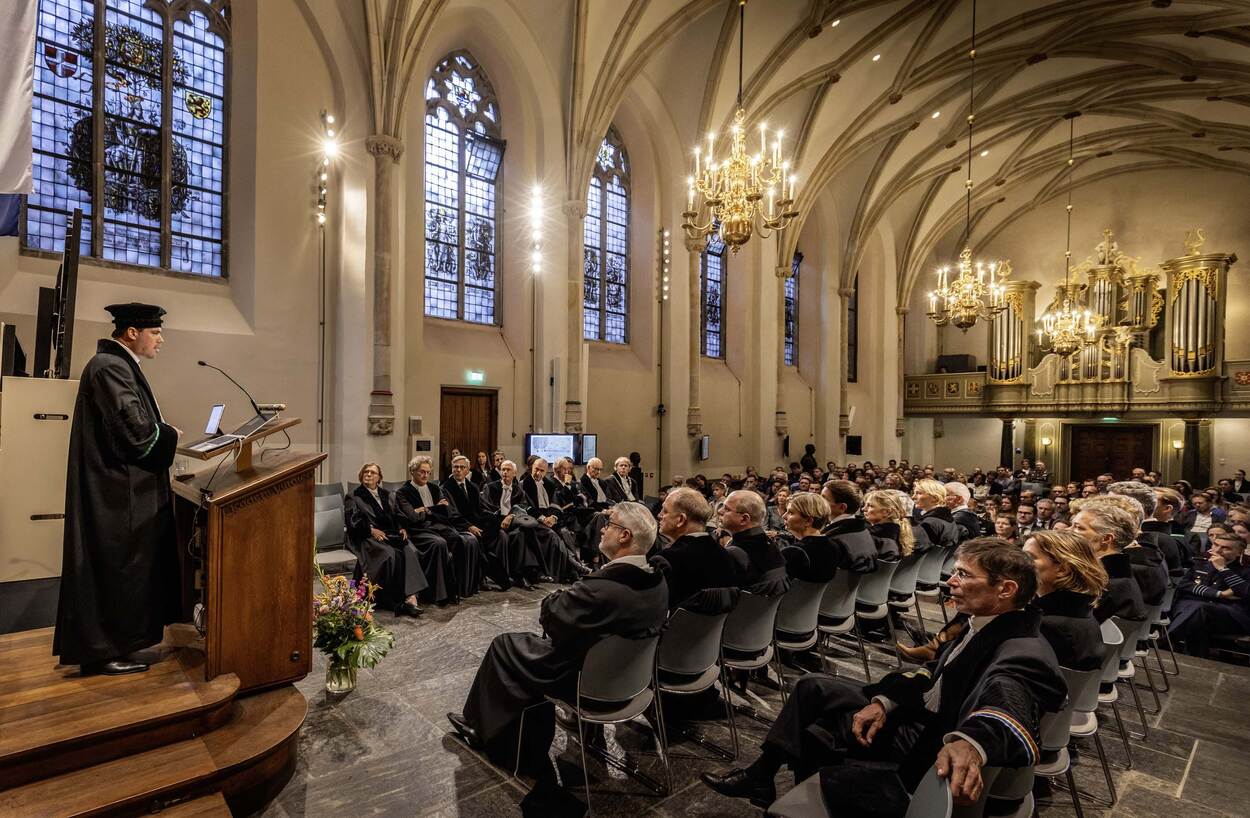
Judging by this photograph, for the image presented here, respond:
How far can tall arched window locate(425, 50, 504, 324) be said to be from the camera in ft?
33.7

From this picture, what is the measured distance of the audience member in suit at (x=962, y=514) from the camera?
575 centimetres

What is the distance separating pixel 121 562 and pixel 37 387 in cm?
224

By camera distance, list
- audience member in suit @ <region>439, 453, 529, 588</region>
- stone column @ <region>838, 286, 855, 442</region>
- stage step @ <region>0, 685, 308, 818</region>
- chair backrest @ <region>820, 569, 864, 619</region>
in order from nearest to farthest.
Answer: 1. stage step @ <region>0, 685, 308, 818</region>
2. chair backrest @ <region>820, 569, 864, 619</region>
3. audience member in suit @ <region>439, 453, 529, 588</region>
4. stone column @ <region>838, 286, 855, 442</region>

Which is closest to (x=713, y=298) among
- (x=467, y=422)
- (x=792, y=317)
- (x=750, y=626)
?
(x=792, y=317)

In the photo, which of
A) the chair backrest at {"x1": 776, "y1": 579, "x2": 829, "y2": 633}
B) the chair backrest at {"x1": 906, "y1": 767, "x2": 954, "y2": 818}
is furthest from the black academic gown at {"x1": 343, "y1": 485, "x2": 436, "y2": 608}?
the chair backrest at {"x1": 906, "y1": 767, "x2": 954, "y2": 818}

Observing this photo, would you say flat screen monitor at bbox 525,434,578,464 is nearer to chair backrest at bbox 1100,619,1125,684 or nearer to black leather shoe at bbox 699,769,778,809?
chair backrest at bbox 1100,619,1125,684

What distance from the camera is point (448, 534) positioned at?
20.2 feet

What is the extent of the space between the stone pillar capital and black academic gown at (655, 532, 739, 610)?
752 centimetres

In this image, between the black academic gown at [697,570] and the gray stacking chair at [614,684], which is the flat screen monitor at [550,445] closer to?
the black academic gown at [697,570]

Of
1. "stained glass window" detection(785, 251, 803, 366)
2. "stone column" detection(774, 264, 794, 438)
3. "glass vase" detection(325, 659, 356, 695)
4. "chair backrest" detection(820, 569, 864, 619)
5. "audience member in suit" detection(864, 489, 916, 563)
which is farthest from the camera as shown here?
"stained glass window" detection(785, 251, 803, 366)

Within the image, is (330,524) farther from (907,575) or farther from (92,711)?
(907,575)

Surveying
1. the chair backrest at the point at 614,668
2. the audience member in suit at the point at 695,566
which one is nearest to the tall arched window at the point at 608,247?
the audience member in suit at the point at 695,566

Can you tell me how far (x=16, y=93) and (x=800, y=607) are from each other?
4806 millimetres

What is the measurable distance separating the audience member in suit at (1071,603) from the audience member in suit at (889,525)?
1.84 meters
